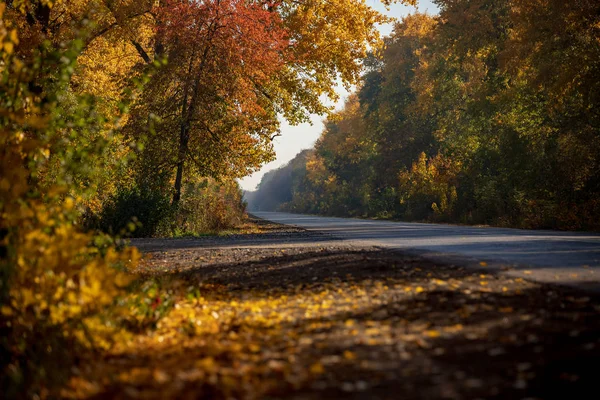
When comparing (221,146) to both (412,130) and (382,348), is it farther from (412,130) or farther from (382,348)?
(412,130)

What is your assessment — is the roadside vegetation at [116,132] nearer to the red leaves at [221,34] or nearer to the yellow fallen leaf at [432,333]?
the red leaves at [221,34]

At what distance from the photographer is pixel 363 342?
14.9ft

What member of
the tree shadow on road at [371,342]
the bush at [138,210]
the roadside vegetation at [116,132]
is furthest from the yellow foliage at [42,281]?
the bush at [138,210]

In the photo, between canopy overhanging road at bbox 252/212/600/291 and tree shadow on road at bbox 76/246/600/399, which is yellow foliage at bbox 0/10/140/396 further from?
canopy overhanging road at bbox 252/212/600/291

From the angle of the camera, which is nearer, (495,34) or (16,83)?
(16,83)

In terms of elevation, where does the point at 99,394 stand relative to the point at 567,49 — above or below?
below

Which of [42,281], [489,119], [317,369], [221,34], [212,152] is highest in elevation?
[221,34]

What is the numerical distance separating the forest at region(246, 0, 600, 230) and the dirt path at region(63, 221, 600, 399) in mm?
14079

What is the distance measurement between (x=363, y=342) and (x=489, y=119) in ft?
92.0

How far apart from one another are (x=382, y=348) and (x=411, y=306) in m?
1.52

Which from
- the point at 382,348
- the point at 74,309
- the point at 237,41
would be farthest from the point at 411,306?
the point at 237,41

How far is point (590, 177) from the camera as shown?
66.3 ft

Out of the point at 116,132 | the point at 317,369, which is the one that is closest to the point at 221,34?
the point at 116,132

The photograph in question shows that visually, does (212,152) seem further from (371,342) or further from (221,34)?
(371,342)
